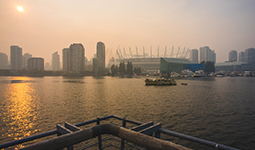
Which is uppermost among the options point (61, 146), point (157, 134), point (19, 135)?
point (61, 146)

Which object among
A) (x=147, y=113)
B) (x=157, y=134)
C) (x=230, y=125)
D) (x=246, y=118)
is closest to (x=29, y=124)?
(x=147, y=113)

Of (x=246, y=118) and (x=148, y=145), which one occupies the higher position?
(x=148, y=145)

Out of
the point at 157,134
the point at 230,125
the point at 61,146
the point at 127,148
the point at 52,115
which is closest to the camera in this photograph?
the point at 61,146

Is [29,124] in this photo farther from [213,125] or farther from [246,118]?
[246,118]

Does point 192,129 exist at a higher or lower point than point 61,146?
lower

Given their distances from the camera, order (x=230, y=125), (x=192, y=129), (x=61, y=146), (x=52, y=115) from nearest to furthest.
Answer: (x=61, y=146) → (x=192, y=129) → (x=230, y=125) → (x=52, y=115)

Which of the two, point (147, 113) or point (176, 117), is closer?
point (176, 117)

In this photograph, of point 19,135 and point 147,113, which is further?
point 147,113

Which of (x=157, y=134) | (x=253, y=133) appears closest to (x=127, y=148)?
(x=157, y=134)

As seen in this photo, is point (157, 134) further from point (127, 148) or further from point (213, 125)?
point (213, 125)
